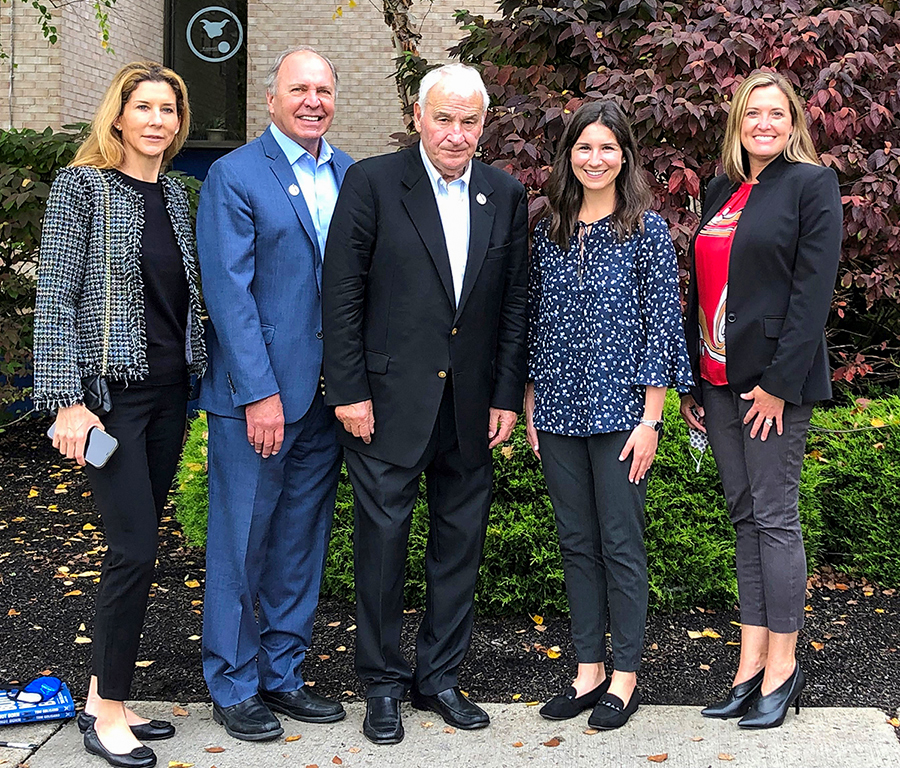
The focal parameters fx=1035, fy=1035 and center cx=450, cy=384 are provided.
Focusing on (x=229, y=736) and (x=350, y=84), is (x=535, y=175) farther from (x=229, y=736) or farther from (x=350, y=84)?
(x=350, y=84)

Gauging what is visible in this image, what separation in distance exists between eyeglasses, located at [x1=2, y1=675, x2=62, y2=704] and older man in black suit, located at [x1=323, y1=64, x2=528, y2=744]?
110 centimetres

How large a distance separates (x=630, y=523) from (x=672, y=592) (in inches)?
57.5

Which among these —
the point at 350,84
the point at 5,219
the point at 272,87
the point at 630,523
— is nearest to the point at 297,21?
the point at 350,84

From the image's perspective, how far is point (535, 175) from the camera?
529cm

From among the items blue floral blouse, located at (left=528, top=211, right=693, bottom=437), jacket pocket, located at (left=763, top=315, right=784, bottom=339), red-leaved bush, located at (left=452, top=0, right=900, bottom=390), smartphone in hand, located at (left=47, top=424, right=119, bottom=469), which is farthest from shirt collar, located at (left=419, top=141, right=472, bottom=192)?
red-leaved bush, located at (left=452, top=0, right=900, bottom=390)

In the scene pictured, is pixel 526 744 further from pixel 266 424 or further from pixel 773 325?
pixel 773 325

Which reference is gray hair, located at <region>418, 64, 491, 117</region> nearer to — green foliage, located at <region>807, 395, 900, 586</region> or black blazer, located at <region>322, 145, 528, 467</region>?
black blazer, located at <region>322, 145, 528, 467</region>

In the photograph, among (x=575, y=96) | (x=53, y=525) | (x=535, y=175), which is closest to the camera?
(x=535, y=175)

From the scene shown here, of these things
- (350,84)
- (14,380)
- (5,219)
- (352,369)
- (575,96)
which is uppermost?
(350,84)

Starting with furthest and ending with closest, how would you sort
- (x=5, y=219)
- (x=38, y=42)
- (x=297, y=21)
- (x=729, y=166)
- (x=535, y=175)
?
(x=297, y=21) < (x=38, y=42) < (x=5, y=219) < (x=535, y=175) < (x=729, y=166)

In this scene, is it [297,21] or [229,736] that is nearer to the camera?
[229,736]

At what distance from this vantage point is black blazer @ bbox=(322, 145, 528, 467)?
3457 mm

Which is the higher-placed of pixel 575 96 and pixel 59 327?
pixel 575 96

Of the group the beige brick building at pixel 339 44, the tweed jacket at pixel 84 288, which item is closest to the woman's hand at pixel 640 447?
the tweed jacket at pixel 84 288
